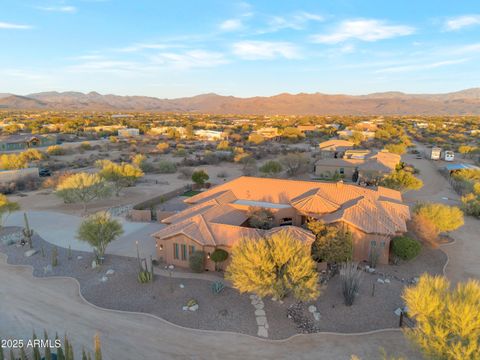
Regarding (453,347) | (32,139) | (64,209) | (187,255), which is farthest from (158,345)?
(32,139)

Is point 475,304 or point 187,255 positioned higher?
point 475,304

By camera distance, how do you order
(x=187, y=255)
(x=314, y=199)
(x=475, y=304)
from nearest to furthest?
(x=475, y=304), (x=187, y=255), (x=314, y=199)

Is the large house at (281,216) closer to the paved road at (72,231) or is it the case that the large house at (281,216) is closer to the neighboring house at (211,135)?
the paved road at (72,231)

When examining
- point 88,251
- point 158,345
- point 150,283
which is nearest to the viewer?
point 158,345

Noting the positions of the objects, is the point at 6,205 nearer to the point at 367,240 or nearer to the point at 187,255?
the point at 187,255

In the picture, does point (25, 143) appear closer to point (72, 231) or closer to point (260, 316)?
point (72, 231)

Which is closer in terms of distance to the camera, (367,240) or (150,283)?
(150,283)

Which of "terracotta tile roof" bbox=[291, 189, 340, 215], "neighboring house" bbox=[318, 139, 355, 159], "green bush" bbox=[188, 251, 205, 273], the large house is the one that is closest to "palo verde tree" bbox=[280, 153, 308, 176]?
"neighboring house" bbox=[318, 139, 355, 159]

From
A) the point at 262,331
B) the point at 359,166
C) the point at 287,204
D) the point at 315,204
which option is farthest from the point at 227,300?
the point at 359,166
